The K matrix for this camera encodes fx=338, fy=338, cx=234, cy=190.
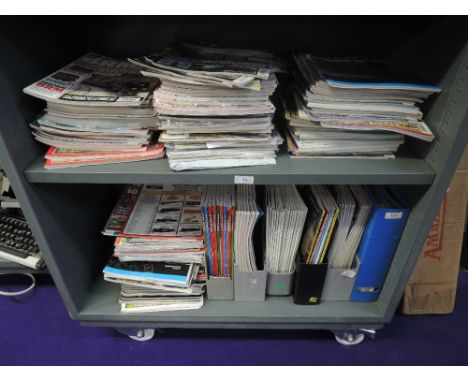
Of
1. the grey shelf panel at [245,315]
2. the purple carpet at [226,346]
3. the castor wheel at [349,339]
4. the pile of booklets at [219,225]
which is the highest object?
the pile of booklets at [219,225]

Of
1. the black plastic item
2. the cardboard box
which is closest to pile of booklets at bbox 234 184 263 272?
the black plastic item

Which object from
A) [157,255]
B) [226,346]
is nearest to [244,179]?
[157,255]

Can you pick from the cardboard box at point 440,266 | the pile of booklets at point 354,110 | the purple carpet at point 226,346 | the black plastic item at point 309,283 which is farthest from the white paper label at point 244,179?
the cardboard box at point 440,266

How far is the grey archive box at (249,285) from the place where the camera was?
3.24ft

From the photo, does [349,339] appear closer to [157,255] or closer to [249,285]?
[249,285]

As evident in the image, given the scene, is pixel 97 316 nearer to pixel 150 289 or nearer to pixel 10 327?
pixel 150 289

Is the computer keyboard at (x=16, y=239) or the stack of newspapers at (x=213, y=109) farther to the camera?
the computer keyboard at (x=16, y=239)

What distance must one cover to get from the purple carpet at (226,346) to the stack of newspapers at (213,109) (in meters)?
0.67

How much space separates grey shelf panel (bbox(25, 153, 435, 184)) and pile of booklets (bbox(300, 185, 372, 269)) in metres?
0.15

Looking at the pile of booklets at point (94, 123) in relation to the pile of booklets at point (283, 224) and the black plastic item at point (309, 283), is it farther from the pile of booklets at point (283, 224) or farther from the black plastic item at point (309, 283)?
the black plastic item at point (309, 283)

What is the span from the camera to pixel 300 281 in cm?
99

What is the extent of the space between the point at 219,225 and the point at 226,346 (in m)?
0.47

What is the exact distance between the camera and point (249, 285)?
101 cm

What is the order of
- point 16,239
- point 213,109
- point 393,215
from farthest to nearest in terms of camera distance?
point 16,239
point 393,215
point 213,109
